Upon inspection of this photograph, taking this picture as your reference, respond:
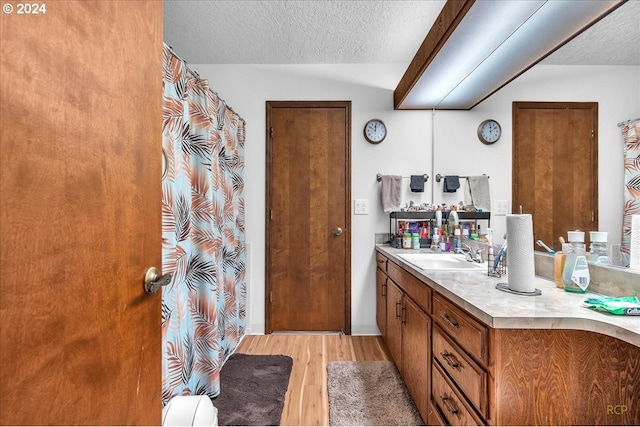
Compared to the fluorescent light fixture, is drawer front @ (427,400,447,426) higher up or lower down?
lower down

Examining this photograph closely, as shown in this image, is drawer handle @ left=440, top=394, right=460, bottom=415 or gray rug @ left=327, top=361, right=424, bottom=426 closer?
drawer handle @ left=440, top=394, right=460, bottom=415

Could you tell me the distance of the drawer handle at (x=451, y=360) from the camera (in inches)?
42.7

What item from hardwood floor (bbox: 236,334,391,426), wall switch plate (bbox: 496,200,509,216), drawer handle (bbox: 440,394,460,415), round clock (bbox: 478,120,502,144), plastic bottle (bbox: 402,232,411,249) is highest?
round clock (bbox: 478,120,502,144)

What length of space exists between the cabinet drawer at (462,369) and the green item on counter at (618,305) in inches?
17.0

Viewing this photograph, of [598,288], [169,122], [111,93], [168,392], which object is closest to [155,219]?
[111,93]

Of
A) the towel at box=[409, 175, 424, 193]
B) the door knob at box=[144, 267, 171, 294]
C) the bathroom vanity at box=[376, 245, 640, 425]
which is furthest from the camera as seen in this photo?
the towel at box=[409, 175, 424, 193]

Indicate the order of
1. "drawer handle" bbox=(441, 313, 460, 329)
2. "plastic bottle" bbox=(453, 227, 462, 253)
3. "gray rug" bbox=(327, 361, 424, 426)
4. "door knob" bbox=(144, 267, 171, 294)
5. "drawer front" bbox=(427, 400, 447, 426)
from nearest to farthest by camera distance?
"door knob" bbox=(144, 267, 171, 294)
"drawer handle" bbox=(441, 313, 460, 329)
"drawer front" bbox=(427, 400, 447, 426)
"gray rug" bbox=(327, 361, 424, 426)
"plastic bottle" bbox=(453, 227, 462, 253)

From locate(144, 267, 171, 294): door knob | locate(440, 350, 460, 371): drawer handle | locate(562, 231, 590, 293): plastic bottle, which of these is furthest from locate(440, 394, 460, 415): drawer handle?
locate(144, 267, 171, 294): door knob

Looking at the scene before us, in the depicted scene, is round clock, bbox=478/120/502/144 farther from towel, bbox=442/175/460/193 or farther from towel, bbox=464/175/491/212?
towel, bbox=442/175/460/193

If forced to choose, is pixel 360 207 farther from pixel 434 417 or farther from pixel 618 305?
pixel 618 305

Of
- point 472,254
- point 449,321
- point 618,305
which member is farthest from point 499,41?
point 449,321

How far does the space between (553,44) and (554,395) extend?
1545mm

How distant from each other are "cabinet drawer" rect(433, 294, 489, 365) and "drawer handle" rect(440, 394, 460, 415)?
0.25m

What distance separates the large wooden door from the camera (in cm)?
271
